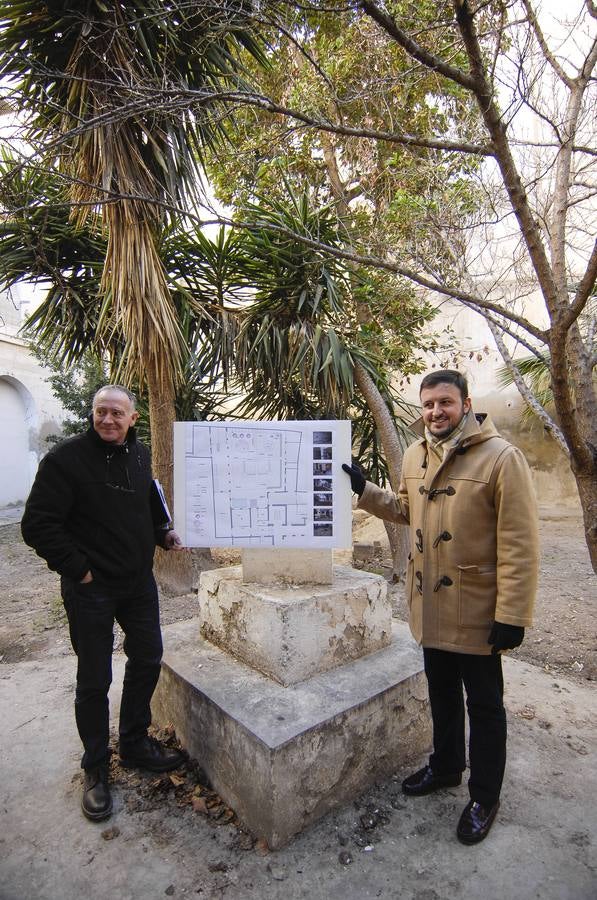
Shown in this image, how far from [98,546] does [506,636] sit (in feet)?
5.35

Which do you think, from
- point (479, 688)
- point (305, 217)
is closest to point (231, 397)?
point (305, 217)

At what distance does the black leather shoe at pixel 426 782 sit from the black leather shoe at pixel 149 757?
1050 mm

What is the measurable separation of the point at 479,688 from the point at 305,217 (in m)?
4.18

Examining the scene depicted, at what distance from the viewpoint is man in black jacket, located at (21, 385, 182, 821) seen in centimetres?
204

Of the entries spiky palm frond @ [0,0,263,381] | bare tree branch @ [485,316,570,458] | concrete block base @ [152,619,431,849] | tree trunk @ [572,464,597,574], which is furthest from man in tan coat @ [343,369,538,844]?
spiky palm frond @ [0,0,263,381]

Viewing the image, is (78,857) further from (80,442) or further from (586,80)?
(586,80)

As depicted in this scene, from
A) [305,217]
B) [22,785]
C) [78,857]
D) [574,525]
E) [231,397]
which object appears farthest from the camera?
[574,525]

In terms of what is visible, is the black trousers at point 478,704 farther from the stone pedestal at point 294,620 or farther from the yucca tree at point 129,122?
the yucca tree at point 129,122

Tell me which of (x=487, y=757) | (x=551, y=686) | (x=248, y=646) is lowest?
(x=551, y=686)

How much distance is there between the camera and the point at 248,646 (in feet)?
8.09

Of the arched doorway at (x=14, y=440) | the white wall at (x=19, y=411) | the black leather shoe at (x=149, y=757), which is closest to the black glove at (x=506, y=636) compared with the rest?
the black leather shoe at (x=149, y=757)

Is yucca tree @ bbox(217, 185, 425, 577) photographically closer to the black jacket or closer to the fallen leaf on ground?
the black jacket

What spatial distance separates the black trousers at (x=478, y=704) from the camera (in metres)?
1.89

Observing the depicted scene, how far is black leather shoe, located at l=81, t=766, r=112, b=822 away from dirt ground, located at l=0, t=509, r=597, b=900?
0.04m
